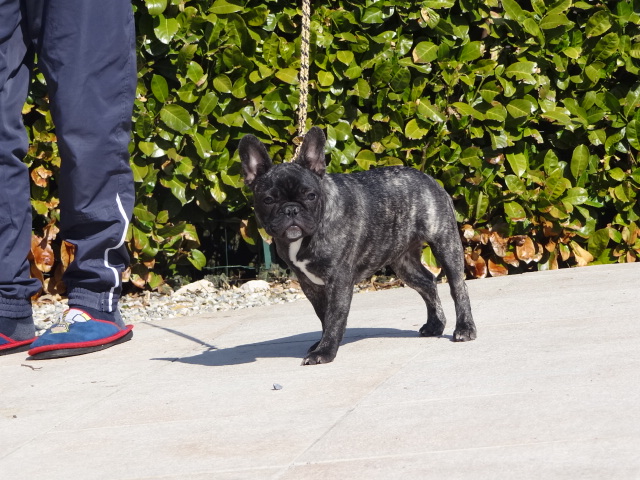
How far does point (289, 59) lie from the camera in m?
6.52

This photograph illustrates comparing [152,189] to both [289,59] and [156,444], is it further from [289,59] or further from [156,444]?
[156,444]

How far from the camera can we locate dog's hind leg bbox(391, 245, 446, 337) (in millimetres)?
4900

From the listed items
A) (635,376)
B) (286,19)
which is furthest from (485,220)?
(635,376)

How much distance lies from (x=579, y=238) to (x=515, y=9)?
1.69 m

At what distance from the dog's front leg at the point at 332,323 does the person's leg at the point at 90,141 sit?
4.19 ft

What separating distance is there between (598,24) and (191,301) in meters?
3.31

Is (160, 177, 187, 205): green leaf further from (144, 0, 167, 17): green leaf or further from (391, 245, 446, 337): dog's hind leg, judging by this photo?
(391, 245, 446, 337): dog's hind leg

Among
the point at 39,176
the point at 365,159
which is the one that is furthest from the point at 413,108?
the point at 39,176

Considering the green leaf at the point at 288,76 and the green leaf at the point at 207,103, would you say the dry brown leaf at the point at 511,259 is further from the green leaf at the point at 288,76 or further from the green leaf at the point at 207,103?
the green leaf at the point at 207,103

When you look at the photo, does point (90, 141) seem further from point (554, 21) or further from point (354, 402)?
point (554, 21)

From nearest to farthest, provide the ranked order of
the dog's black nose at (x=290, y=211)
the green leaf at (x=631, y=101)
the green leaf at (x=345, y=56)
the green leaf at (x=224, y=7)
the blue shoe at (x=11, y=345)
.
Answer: the dog's black nose at (x=290, y=211) < the blue shoe at (x=11, y=345) < the green leaf at (x=224, y=7) < the green leaf at (x=345, y=56) < the green leaf at (x=631, y=101)

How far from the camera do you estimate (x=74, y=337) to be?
5.02 meters

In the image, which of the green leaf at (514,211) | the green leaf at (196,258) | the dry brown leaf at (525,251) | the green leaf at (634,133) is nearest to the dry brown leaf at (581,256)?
the dry brown leaf at (525,251)

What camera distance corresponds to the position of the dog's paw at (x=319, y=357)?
14.4 ft
